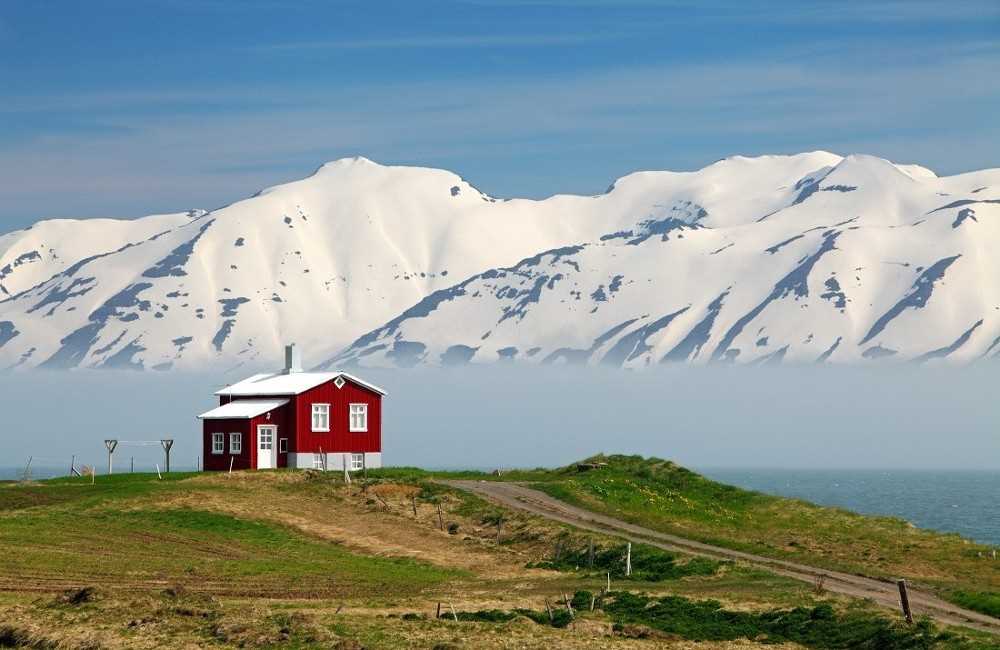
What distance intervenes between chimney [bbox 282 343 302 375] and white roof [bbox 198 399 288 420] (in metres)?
11.8

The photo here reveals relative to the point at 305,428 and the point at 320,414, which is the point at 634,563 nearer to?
the point at 305,428

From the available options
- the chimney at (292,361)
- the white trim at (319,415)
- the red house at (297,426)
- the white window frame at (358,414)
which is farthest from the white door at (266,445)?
the chimney at (292,361)

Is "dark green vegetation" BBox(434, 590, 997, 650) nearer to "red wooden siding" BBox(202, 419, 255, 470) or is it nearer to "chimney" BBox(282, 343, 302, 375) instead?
"red wooden siding" BBox(202, 419, 255, 470)

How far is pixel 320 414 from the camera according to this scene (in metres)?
124

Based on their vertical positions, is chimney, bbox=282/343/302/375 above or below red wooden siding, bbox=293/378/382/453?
above

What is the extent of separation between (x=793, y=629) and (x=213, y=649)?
20.5 meters

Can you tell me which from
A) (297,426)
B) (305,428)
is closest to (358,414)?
(305,428)

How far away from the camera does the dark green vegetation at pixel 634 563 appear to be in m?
73.5

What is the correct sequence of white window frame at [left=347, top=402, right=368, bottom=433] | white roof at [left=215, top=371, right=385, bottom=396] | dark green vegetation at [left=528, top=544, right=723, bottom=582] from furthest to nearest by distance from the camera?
white window frame at [left=347, top=402, right=368, bottom=433] < white roof at [left=215, top=371, right=385, bottom=396] < dark green vegetation at [left=528, top=544, right=723, bottom=582]

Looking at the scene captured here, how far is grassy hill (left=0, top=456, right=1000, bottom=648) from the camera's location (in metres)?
55.8

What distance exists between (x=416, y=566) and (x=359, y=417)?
46.6 m

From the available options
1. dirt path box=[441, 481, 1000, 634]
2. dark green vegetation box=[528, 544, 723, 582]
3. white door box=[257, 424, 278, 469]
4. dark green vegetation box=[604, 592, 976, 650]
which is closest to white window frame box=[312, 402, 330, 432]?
white door box=[257, 424, 278, 469]

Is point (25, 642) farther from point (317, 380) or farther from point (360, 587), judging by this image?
point (317, 380)

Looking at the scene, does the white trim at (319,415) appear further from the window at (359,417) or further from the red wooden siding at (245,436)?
the window at (359,417)
